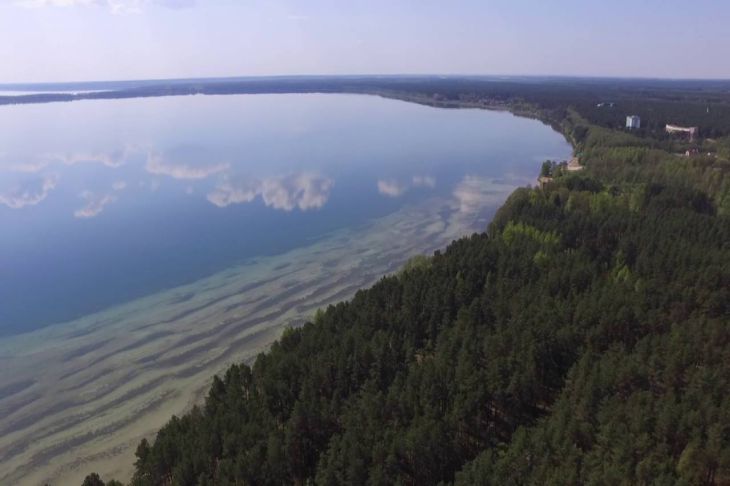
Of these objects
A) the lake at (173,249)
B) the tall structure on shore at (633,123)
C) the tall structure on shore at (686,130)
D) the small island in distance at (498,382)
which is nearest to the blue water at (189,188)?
the lake at (173,249)

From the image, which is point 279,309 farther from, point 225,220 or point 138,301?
point 225,220

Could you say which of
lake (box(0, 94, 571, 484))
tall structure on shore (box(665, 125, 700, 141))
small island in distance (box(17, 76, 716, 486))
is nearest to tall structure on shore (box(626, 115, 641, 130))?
tall structure on shore (box(665, 125, 700, 141))

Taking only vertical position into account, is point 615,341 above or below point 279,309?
above

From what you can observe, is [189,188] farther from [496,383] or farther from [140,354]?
[496,383]

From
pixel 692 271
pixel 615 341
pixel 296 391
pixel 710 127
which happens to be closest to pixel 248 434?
pixel 296 391

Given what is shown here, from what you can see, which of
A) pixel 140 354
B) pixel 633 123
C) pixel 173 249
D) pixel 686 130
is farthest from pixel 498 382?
pixel 633 123

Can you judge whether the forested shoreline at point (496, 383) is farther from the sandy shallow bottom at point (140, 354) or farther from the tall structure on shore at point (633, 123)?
the tall structure on shore at point (633, 123)

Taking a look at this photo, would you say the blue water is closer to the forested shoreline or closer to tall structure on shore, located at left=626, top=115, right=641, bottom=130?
tall structure on shore, located at left=626, top=115, right=641, bottom=130
